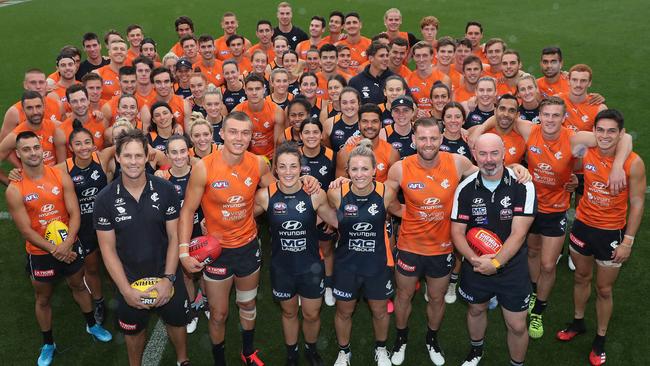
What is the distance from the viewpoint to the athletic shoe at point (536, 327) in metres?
6.58

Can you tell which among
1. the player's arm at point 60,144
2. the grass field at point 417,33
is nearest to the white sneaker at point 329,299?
the grass field at point 417,33

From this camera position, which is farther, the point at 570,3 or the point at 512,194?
the point at 570,3

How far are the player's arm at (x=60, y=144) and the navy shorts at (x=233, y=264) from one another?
3.36 m

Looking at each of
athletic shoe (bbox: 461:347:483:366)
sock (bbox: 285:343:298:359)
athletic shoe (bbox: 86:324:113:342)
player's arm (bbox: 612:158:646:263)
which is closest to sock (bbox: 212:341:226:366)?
sock (bbox: 285:343:298:359)

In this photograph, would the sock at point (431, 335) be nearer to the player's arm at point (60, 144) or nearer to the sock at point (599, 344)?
the sock at point (599, 344)

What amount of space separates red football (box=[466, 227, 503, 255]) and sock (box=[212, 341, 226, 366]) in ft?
9.39

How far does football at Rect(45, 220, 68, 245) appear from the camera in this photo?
5949mm

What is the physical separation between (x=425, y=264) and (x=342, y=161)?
67.0 inches

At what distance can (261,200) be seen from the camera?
226 inches

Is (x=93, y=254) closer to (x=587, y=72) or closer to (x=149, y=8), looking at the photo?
(x=587, y=72)

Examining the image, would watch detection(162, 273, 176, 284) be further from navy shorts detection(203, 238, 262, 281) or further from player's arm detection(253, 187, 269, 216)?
player's arm detection(253, 187, 269, 216)

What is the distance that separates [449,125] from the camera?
6.82 meters

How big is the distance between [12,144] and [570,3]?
25.1 meters

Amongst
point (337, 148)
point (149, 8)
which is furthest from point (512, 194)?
point (149, 8)
